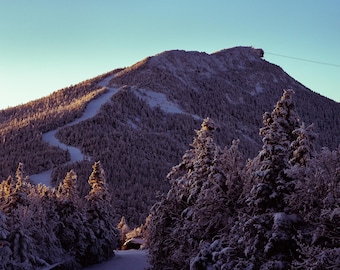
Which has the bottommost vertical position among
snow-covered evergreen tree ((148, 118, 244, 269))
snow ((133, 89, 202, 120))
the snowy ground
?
the snowy ground

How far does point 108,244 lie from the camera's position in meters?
47.5

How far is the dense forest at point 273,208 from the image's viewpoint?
1409 centimetres

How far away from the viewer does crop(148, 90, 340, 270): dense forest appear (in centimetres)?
1409

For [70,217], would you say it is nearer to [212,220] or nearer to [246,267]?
[212,220]

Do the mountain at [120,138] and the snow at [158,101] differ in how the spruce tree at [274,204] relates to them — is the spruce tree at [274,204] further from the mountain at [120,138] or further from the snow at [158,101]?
the snow at [158,101]

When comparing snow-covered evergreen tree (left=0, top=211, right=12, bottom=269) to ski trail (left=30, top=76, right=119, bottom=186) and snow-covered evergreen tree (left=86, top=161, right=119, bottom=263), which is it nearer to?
snow-covered evergreen tree (left=86, top=161, right=119, bottom=263)

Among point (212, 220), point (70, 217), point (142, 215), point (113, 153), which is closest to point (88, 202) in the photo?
point (70, 217)

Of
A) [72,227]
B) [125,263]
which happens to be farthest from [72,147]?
[72,227]

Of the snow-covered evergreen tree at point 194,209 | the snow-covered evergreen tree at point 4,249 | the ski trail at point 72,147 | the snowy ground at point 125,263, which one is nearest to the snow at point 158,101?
the ski trail at point 72,147

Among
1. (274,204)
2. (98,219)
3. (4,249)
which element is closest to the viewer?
(274,204)

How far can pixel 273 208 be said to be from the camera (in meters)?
16.8

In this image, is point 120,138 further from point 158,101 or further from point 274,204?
point 274,204

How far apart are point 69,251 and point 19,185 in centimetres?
911

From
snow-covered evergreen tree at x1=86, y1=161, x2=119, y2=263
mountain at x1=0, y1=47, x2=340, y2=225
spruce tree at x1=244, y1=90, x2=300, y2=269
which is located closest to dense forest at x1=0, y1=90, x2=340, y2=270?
spruce tree at x1=244, y1=90, x2=300, y2=269
